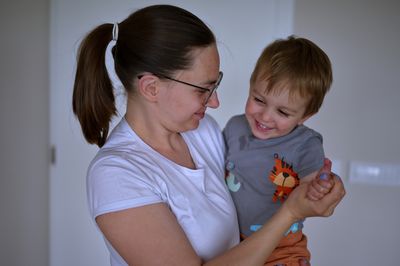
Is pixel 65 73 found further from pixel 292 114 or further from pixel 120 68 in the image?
pixel 292 114

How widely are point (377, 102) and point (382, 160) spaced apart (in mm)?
308

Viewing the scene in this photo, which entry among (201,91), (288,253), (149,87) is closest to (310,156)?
(288,253)

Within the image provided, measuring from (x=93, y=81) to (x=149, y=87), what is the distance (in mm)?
170

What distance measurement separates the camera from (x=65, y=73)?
2.16m

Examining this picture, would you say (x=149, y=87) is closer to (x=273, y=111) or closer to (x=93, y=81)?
(x=93, y=81)

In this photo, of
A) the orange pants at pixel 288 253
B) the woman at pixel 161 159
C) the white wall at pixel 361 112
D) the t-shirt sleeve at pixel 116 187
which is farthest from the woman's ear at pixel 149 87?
the white wall at pixel 361 112

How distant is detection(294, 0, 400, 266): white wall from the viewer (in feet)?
6.54

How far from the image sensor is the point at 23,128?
2.15m

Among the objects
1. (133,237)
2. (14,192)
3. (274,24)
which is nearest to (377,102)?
(274,24)

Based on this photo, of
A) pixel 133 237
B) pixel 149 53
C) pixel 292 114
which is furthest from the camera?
pixel 292 114

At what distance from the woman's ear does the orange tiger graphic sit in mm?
519

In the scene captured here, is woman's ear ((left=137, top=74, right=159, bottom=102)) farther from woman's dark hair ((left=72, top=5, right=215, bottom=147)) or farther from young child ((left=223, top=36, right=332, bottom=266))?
young child ((left=223, top=36, right=332, bottom=266))

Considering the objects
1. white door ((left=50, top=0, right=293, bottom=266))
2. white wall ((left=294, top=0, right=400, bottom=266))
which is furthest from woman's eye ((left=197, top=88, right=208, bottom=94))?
white wall ((left=294, top=0, right=400, bottom=266))

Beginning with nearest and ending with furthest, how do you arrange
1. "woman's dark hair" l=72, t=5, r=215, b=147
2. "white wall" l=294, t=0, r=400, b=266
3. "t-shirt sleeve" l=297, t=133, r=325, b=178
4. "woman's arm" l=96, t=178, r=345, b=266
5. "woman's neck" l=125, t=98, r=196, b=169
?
"woman's arm" l=96, t=178, r=345, b=266 → "woman's dark hair" l=72, t=5, r=215, b=147 → "woman's neck" l=125, t=98, r=196, b=169 → "t-shirt sleeve" l=297, t=133, r=325, b=178 → "white wall" l=294, t=0, r=400, b=266
